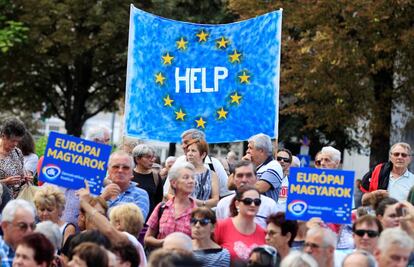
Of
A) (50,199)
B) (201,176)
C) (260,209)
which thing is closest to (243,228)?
(260,209)

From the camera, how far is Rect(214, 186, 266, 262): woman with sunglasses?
10.4 meters

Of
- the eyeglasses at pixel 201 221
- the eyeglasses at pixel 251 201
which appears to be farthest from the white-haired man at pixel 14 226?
the eyeglasses at pixel 251 201

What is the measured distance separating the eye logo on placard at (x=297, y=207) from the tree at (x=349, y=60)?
1808 centimetres

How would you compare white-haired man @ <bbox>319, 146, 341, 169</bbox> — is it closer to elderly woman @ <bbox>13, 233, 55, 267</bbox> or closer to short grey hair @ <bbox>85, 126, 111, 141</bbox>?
short grey hair @ <bbox>85, 126, 111, 141</bbox>

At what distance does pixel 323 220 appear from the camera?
34.0 ft

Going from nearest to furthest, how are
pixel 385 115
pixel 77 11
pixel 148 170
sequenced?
pixel 148 170
pixel 385 115
pixel 77 11

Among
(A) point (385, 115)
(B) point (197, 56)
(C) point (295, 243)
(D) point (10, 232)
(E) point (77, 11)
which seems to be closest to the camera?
(D) point (10, 232)

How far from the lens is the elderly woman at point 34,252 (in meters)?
8.45

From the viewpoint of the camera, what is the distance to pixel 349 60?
2864cm

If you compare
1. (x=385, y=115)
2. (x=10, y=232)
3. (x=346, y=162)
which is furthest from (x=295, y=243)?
(x=346, y=162)

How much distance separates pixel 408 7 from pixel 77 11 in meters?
13.8

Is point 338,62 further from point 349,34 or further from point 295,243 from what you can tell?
point 295,243

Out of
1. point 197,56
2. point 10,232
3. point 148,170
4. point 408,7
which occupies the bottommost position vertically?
point 10,232

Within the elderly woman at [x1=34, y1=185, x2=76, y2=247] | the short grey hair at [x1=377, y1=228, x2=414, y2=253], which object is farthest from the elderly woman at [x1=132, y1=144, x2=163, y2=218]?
the short grey hair at [x1=377, y1=228, x2=414, y2=253]
